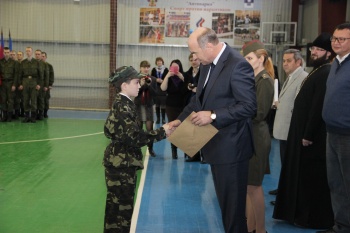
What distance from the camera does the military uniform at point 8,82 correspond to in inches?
517

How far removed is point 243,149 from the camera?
3.27m

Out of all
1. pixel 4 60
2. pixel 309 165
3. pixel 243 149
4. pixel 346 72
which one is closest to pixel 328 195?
pixel 309 165

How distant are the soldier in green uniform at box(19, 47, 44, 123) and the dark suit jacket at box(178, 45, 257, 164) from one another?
424 inches

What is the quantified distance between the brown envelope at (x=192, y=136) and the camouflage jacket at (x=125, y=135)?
42 cm

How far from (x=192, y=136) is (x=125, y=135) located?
0.70m

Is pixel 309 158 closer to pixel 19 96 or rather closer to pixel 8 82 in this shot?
pixel 8 82

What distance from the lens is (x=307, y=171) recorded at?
16.6ft

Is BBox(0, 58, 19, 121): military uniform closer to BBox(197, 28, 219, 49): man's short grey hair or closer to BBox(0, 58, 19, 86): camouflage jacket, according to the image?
BBox(0, 58, 19, 86): camouflage jacket

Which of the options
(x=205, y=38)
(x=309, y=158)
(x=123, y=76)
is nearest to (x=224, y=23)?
(x=309, y=158)

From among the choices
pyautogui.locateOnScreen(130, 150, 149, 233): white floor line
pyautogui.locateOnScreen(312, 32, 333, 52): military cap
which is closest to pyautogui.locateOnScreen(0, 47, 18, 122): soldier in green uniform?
pyautogui.locateOnScreen(130, 150, 149, 233): white floor line

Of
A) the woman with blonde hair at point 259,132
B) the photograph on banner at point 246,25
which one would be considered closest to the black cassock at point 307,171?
the woman with blonde hair at point 259,132

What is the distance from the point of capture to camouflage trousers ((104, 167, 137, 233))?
12.7 feet

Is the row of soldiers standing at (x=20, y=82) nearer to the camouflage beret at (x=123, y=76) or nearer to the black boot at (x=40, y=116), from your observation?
the black boot at (x=40, y=116)

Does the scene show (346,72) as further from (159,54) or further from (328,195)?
(159,54)
